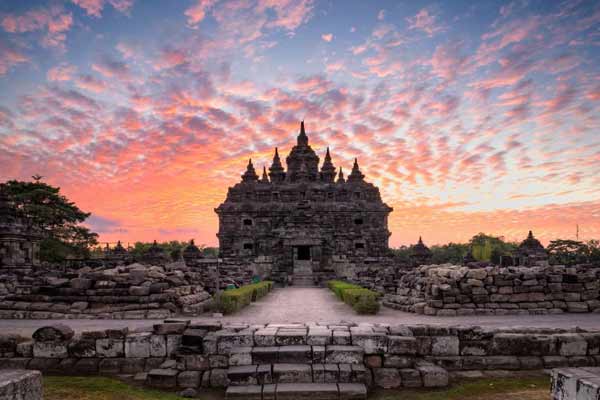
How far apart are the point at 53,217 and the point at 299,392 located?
42.2 m

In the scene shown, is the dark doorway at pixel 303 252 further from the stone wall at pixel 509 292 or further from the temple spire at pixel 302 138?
the temple spire at pixel 302 138

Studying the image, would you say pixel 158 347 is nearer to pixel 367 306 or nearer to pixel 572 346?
pixel 572 346

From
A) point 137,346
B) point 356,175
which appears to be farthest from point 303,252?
Result: point 137,346

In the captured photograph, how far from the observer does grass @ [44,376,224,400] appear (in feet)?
20.1

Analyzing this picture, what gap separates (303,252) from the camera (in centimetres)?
3288

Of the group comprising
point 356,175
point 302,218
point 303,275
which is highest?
point 356,175

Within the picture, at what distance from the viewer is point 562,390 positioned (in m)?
4.00

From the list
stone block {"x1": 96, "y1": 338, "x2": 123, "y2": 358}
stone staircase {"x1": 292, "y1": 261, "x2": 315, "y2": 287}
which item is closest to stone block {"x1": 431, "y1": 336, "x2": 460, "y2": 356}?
stone block {"x1": 96, "y1": 338, "x2": 123, "y2": 358}

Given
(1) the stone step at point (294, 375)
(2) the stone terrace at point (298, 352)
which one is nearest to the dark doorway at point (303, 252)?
(2) the stone terrace at point (298, 352)

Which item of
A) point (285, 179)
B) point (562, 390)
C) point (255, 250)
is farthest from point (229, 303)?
point (285, 179)

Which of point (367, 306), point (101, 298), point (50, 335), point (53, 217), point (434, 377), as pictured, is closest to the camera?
point (434, 377)

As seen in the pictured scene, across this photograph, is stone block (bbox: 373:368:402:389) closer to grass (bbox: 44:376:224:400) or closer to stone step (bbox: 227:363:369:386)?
stone step (bbox: 227:363:369:386)

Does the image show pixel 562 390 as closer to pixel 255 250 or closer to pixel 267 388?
pixel 267 388

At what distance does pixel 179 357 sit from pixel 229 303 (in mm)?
6785
